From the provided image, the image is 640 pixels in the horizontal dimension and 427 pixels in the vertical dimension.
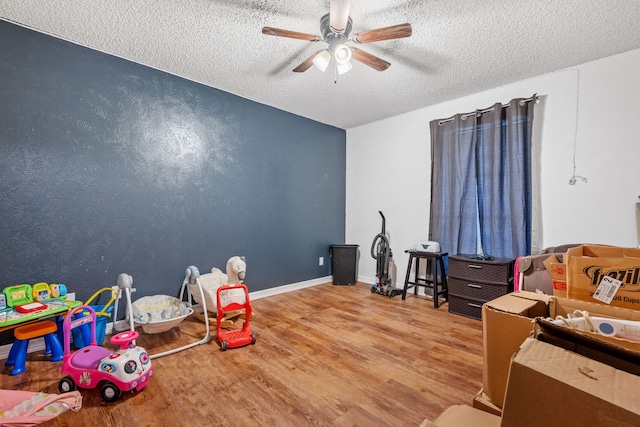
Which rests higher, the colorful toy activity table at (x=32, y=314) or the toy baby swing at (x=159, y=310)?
the colorful toy activity table at (x=32, y=314)

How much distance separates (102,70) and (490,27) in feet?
11.0

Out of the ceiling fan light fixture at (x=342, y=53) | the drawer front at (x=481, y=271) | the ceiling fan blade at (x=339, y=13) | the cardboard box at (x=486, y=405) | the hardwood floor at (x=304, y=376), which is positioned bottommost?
the hardwood floor at (x=304, y=376)

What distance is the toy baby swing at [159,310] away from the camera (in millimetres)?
2250

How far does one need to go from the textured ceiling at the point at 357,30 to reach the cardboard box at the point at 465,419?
2.40 metres

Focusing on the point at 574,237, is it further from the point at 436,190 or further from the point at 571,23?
the point at 571,23

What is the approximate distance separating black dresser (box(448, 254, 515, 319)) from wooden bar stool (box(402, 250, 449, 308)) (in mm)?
189

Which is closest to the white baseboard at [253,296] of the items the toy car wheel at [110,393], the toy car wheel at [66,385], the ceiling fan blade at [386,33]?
the toy car wheel at [66,385]

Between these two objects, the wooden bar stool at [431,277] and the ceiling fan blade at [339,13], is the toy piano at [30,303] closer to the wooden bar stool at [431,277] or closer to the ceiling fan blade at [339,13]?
the ceiling fan blade at [339,13]

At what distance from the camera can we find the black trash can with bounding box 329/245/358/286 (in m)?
4.41

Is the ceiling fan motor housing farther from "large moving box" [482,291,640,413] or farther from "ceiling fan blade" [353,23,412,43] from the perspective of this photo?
"large moving box" [482,291,640,413]

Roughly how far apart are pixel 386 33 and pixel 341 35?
366 mm

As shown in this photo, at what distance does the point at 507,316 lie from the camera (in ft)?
4.14

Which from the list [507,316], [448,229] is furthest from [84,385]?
[448,229]

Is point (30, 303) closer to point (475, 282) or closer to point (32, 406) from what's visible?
point (32, 406)
